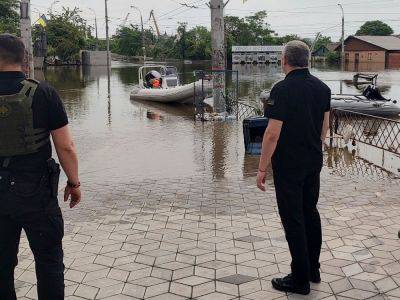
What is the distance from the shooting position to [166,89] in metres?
20.8

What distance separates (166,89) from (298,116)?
17.7m

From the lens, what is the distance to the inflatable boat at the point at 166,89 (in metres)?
19.6

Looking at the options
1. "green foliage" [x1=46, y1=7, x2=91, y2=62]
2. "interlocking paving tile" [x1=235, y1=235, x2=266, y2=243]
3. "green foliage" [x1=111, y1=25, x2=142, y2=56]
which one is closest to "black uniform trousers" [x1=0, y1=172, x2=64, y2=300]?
"interlocking paving tile" [x1=235, y1=235, x2=266, y2=243]

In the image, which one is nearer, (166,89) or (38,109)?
(38,109)

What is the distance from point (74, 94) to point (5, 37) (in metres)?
22.6

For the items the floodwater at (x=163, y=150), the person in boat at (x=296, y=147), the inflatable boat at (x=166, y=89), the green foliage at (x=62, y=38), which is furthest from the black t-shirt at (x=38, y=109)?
the green foliage at (x=62, y=38)

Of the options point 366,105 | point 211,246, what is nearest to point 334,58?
point 366,105

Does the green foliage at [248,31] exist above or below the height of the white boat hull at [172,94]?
above

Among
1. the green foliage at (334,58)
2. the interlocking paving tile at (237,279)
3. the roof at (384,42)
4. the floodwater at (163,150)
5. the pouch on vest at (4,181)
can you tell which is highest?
the roof at (384,42)

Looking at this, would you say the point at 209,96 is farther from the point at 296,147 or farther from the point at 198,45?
the point at 198,45

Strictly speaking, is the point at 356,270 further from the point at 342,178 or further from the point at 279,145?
the point at 342,178

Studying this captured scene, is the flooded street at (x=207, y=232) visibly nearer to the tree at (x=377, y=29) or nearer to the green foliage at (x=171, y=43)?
the green foliage at (x=171, y=43)

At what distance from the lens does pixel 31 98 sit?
2760 mm

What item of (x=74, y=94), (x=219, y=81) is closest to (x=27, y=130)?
(x=219, y=81)
